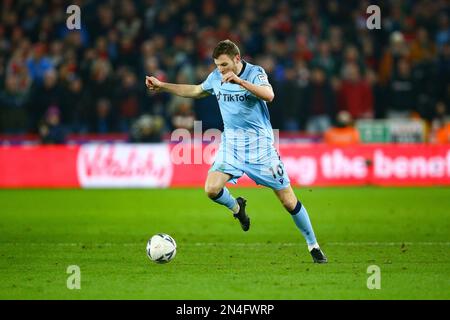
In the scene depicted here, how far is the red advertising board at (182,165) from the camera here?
20641 millimetres

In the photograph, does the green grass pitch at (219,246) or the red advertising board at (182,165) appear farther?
the red advertising board at (182,165)

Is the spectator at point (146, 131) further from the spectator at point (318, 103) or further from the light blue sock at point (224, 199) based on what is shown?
the light blue sock at point (224, 199)

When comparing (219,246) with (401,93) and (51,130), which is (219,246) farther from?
(401,93)

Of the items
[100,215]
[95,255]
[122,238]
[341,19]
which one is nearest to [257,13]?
[341,19]

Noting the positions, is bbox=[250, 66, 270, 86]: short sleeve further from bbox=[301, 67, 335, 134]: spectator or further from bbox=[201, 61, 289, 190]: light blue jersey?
bbox=[301, 67, 335, 134]: spectator

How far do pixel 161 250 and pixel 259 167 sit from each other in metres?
1.36

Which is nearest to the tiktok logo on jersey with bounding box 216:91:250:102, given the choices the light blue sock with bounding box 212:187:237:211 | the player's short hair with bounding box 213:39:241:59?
the player's short hair with bounding box 213:39:241:59

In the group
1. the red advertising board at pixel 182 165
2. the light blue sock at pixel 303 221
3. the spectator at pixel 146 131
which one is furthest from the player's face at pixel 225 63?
the spectator at pixel 146 131

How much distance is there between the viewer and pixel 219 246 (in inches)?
461

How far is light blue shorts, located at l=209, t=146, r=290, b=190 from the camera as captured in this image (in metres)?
9.99

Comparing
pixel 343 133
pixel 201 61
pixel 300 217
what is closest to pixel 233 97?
pixel 300 217

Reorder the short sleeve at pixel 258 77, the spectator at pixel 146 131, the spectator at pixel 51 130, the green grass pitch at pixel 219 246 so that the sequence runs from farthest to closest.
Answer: the spectator at pixel 51 130, the spectator at pixel 146 131, the short sleeve at pixel 258 77, the green grass pitch at pixel 219 246

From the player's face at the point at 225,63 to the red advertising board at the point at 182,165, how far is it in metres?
10.8

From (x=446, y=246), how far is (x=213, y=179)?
3.16 meters
